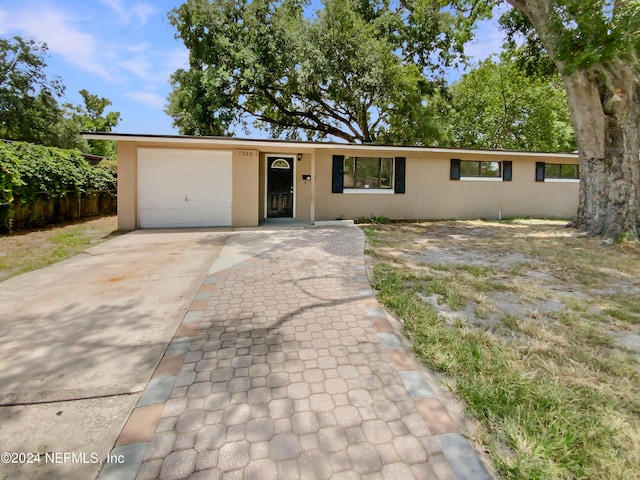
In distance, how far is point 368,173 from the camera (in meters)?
10.9

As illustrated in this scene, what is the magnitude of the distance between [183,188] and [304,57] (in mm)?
7791

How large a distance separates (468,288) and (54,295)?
4.76m

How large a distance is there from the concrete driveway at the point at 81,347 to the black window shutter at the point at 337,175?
245 inches

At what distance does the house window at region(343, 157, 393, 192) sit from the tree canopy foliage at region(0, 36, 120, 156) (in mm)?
18391

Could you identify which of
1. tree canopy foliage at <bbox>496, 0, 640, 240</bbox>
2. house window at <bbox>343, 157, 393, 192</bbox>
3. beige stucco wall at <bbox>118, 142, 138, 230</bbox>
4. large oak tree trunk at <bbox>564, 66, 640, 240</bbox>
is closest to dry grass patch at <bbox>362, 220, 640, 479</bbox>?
large oak tree trunk at <bbox>564, 66, 640, 240</bbox>

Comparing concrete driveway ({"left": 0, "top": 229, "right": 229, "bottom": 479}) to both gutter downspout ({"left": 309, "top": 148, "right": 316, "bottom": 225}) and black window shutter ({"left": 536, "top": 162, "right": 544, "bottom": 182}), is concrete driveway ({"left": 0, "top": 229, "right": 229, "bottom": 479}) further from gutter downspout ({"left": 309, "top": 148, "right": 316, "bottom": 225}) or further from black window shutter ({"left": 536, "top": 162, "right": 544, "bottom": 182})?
black window shutter ({"left": 536, "top": 162, "right": 544, "bottom": 182})

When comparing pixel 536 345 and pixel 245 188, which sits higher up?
pixel 245 188

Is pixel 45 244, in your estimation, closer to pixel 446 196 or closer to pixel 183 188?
pixel 183 188

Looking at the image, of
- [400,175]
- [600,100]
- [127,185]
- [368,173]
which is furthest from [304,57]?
[600,100]

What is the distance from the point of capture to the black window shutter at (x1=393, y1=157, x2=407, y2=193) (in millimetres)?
10953

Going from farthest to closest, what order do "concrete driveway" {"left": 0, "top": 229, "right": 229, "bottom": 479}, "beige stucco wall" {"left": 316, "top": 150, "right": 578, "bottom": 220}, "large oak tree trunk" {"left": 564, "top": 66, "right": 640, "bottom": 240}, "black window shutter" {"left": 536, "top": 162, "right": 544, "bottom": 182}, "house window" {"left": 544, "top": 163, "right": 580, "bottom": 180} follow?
"house window" {"left": 544, "top": 163, "right": 580, "bottom": 180} < "black window shutter" {"left": 536, "top": 162, "right": 544, "bottom": 182} < "beige stucco wall" {"left": 316, "top": 150, "right": 578, "bottom": 220} < "large oak tree trunk" {"left": 564, "top": 66, "right": 640, "bottom": 240} < "concrete driveway" {"left": 0, "top": 229, "right": 229, "bottom": 479}

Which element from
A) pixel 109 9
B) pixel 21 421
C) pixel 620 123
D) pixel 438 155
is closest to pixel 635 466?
pixel 21 421

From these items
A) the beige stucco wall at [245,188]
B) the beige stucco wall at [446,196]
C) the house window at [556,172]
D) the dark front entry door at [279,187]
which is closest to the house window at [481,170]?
the beige stucco wall at [446,196]

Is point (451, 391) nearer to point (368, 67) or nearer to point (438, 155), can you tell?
point (438, 155)
